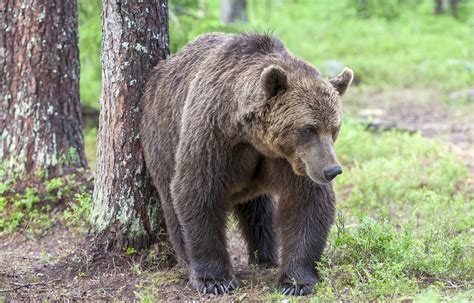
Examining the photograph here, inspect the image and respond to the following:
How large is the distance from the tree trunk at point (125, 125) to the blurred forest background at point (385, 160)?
299mm

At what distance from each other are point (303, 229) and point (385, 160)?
4.58 m

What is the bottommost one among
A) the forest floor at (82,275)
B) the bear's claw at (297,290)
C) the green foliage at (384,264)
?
the forest floor at (82,275)

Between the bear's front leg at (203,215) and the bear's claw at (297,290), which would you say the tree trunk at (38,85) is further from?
the bear's claw at (297,290)

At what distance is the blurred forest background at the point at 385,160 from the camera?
5.93m

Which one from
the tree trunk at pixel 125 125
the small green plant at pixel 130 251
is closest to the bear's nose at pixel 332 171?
the tree trunk at pixel 125 125

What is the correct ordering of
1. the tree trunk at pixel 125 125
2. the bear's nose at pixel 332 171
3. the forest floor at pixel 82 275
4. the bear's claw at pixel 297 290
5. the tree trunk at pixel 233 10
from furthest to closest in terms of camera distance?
1. the tree trunk at pixel 233 10
2. the tree trunk at pixel 125 125
3. the forest floor at pixel 82 275
4. the bear's claw at pixel 297 290
5. the bear's nose at pixel 332 171

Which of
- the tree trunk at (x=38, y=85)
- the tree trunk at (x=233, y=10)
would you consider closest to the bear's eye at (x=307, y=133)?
the tree trunk at (x=38, y=85)

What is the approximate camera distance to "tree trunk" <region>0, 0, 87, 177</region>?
7871 mm

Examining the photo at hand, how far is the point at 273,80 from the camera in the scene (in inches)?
214

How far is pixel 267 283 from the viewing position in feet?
20.8

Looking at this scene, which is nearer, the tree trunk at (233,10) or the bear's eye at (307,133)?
the bear's eye at (307,133)

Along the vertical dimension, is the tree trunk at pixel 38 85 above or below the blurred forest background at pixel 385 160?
above

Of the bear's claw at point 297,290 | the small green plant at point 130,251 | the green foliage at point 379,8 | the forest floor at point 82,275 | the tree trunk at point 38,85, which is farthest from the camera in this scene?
the green foliage at point 379,8

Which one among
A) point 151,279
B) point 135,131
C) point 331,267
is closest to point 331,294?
point 331,267
